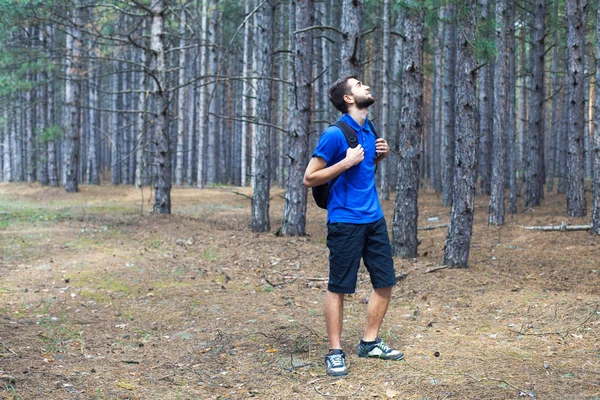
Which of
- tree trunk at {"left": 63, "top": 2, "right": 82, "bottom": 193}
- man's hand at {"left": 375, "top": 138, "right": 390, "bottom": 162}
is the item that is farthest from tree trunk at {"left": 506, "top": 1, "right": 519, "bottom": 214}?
tree trunk at {"left": 63, "top": 2, "right": 82, "bottom": 193}

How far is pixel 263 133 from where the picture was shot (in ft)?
42.9

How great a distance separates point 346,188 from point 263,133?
338 inches

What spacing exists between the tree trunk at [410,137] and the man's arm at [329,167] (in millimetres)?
4599

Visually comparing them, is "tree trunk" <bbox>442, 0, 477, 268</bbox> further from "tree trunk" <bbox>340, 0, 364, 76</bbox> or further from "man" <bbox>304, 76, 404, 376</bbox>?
"man" <bbox>304, 76, 404, 376</bbox>

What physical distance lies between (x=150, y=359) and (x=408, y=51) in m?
5.84

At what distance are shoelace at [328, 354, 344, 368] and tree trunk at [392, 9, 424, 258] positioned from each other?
15.8ft

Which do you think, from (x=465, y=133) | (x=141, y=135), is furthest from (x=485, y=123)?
(x=465, y=133)

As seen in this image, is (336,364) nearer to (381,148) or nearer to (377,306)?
(377,306)

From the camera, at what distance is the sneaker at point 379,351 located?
4.85 m

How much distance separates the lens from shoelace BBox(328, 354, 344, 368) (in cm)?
460

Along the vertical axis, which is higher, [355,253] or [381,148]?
[381,148]

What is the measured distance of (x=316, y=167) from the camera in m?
4.58

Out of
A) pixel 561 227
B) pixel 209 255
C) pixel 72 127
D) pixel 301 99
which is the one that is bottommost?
pixel 209 255

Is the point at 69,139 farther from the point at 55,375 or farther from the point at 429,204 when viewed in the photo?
the point at 55,375
